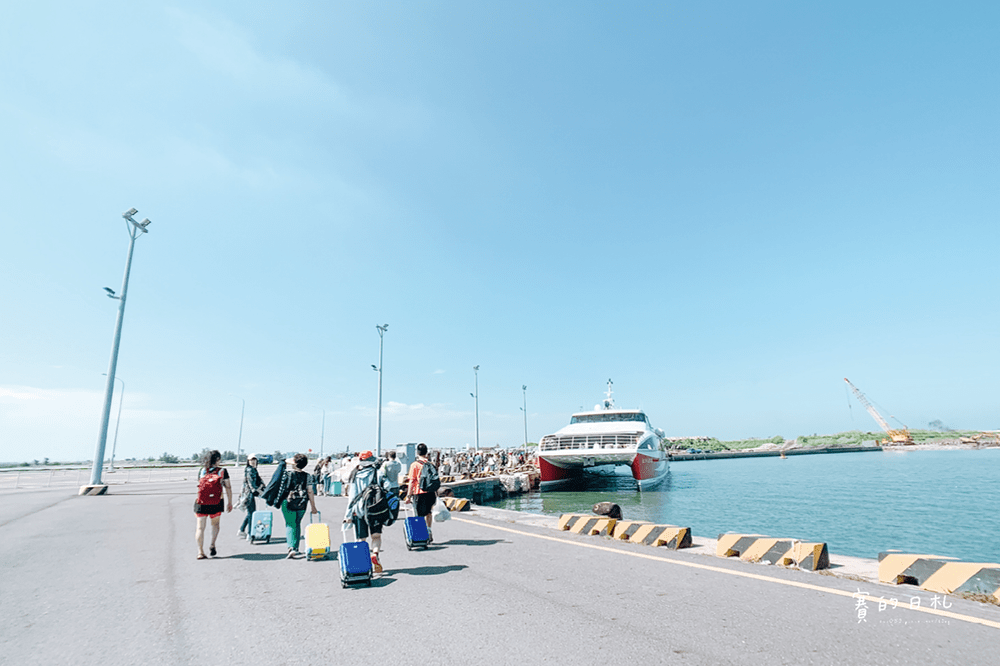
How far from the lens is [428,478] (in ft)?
33.4

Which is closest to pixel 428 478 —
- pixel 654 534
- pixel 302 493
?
pixel 302 493

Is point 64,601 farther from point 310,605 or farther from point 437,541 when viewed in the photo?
point 437,541

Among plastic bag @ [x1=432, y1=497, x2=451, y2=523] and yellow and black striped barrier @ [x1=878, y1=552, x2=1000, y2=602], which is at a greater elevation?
plastic bag @ [x1=432, y1=497, x2=451, y2=523]

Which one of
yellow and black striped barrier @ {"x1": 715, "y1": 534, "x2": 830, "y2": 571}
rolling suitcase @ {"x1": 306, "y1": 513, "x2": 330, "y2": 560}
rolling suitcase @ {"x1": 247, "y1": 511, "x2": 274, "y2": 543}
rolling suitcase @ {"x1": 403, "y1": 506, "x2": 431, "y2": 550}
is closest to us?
yellow and black striped barrier @ {"x1": 715, "y1": 534, "x2": 830, "y2": 571}

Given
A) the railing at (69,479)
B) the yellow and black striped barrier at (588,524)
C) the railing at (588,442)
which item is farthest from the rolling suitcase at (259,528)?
the railing at (588,442)

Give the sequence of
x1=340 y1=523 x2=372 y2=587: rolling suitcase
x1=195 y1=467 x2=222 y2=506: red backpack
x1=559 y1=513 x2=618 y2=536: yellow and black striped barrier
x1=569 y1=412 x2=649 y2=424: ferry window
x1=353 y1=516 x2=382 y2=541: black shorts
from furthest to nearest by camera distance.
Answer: x1=569 y1=412 x2=649 y2=424: ferry window
x1=559 y1=513 x2=618 y2=536: yellow and black striped barrier
x1=195 y1=467 x2=222 y2=506: red backpack
x1=353 y1=516 x2=382 y2=541: black shorts
x1=340 y1=523 x2=372 y2=587: rolling suitcase

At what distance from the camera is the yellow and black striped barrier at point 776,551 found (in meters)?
7.76

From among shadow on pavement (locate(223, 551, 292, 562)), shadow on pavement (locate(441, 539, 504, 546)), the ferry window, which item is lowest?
shadow on pavement (locate(441, 539, 504, 546))

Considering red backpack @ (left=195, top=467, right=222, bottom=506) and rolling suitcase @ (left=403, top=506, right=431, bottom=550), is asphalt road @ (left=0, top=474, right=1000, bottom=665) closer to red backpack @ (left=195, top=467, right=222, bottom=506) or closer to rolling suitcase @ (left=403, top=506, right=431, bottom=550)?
rolling suitcase @ (left=403, top=506, right=431, bottom=550)

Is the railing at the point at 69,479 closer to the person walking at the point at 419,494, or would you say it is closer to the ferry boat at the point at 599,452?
the ferry boat at the point at 599,452

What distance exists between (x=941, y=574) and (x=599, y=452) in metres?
28.6

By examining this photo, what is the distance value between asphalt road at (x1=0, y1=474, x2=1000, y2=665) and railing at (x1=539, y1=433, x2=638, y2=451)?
88.1 ft

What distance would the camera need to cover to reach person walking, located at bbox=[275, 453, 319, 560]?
9000 mm

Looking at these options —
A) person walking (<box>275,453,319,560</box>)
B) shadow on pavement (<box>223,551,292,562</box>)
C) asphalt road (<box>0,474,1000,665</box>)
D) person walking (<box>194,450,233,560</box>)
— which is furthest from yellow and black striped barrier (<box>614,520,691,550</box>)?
person walking (<box>194,450,233,560</box>)
